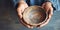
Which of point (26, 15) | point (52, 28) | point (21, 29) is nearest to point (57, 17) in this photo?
point (52, 28)

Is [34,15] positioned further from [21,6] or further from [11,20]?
[11,20]

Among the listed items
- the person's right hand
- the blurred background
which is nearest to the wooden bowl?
the person's right hand

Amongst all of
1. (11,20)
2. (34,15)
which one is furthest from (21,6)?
(11,20)

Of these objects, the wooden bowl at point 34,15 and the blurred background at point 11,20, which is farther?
the blurred background at point 11,20

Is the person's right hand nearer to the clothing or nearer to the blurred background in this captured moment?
the clothing

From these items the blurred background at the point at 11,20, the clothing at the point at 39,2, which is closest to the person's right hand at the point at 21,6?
the clothing at the point at 39,2

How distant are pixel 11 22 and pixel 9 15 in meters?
0.06

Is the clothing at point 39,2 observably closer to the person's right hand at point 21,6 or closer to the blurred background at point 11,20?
the person's right hand at point 21,6

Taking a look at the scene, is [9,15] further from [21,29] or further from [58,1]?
[58,1]

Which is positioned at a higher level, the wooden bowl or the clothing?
the clothing

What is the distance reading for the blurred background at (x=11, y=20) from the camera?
1.04 metres

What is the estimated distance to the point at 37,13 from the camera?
2.46 feet

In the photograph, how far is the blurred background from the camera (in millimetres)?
1035

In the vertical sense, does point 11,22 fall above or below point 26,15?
below
